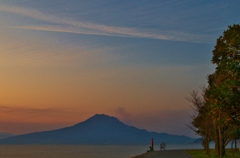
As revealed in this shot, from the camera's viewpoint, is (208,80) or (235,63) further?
(208,80)

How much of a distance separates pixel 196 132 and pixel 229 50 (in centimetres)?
6067

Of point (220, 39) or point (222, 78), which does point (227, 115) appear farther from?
point (220, 39)

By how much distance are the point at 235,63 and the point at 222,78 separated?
23.6 feet

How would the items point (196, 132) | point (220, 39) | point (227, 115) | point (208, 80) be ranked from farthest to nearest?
point (196, 132) → point (208, 80) → point (220, 39) → point (227, 115)

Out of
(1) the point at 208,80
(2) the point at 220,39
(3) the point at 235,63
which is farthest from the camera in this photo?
(1) the point at 208,80

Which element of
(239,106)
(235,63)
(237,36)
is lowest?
(239,106)

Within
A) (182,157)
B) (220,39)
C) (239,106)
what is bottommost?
(182,157)

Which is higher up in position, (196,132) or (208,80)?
(208,80)

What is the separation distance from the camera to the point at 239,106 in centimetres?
2902

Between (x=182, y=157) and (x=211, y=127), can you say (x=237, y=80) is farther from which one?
(x=211, y=127)

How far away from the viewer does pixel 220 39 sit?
46.7m

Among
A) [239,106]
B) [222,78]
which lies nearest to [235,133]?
[222,78]

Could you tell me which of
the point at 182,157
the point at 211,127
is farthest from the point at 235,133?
the point at 182,157

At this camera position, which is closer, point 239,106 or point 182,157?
point 239,106
